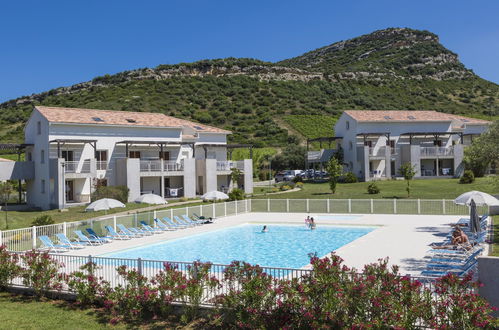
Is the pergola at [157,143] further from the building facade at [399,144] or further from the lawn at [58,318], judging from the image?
the lawn at [58,318]

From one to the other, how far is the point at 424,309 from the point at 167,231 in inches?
730

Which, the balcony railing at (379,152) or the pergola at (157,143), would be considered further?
the balcony railing at (379,152)

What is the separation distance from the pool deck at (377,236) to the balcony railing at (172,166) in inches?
452

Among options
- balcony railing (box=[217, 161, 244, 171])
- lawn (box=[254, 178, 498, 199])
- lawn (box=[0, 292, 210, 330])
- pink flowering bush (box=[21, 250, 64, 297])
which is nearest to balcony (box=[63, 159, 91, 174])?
balcony railing (box=[217, 161, 244, 171])

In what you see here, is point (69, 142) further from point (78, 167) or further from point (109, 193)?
point (109, 193)

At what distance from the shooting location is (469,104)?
86.6 meters

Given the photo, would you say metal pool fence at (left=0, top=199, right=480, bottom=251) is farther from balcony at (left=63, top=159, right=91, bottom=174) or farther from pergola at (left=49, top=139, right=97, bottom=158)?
balcony at (left=63, top=159, right=91, bottom=174)

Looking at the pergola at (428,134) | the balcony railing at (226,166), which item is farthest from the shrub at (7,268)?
the pergola at (428,134)

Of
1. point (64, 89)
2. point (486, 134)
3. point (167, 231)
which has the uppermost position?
point (64, 89)

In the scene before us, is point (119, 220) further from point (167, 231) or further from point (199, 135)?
point (199, 135)

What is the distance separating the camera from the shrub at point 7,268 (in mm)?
13172

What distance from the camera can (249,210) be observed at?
3356 centimetres

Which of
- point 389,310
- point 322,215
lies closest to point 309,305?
point 389,310

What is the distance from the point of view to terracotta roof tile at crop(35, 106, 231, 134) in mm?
37734
